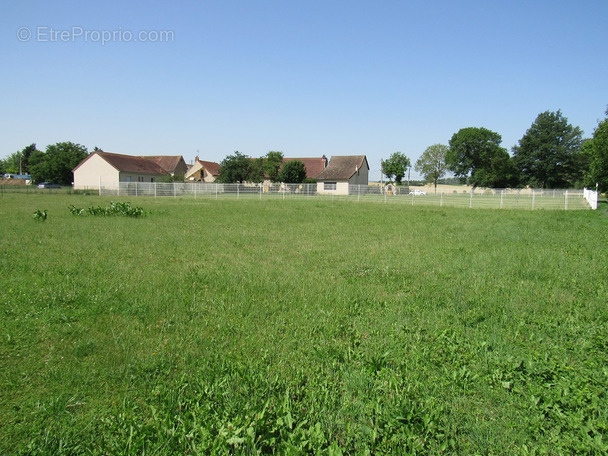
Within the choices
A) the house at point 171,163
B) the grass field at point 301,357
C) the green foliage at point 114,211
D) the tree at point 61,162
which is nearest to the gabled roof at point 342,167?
the house at point 171,163

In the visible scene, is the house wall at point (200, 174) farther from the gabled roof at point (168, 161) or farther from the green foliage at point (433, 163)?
the green foliage at point (433, 163)

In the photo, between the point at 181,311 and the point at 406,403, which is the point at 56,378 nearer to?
the point at 181,311

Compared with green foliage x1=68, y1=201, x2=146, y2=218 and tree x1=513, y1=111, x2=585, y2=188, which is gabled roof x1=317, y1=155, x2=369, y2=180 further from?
green foliage x1=68, y1=201, x2=146, y2=218

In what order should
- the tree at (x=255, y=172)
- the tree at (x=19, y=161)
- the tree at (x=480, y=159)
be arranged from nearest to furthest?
the tree at (x=255, y=172) → the tree at (x=480, y=159) → the tree at (x=19, y=161)

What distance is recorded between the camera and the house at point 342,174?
2341 inches

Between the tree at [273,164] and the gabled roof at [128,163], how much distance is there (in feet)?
62.9

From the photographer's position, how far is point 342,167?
63.4 meters

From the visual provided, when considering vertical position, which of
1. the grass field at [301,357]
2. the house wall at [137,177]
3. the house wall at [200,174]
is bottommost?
the grass field at [301,357]

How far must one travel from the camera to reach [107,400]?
2748 millimetres

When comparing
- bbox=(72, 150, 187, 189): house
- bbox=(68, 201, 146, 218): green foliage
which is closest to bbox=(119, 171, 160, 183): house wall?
bbox=(72, 150, 187, 189): house

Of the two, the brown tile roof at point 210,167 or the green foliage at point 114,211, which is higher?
the brown tile roof at point 210,167

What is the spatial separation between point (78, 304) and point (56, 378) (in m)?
1.87

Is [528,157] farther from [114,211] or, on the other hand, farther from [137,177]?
[114,211]

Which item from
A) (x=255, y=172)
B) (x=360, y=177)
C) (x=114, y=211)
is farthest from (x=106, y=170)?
(x=114, y=211)
